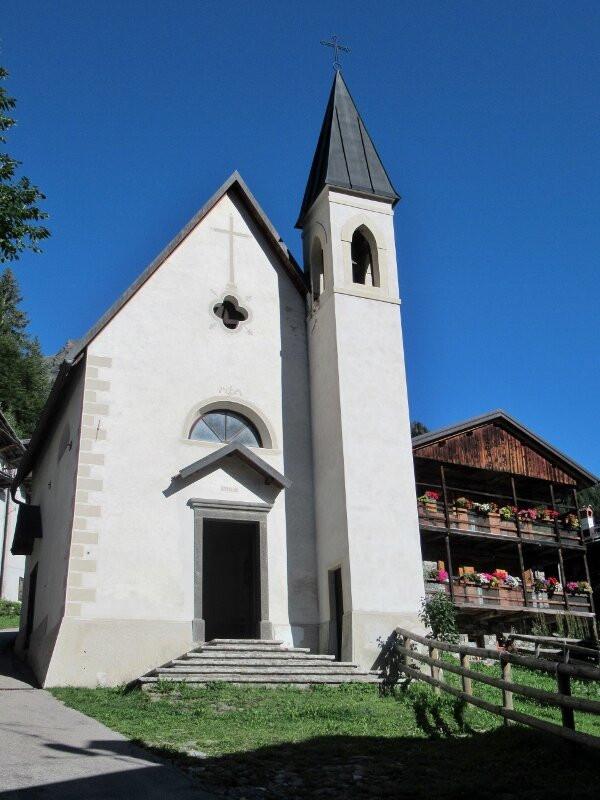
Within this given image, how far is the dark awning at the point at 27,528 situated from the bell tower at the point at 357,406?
6.61m

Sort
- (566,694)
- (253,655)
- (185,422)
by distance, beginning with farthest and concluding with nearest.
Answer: (185,422)
(253,655)
(566,694)

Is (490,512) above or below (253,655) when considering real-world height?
above

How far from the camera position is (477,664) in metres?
18.2

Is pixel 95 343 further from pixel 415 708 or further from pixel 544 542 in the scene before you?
pixel 544 542

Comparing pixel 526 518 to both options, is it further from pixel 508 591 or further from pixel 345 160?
pixel 345 160

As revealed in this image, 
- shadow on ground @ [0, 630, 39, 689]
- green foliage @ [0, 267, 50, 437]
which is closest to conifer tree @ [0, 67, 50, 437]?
green foliage @ [0, 267, 50, 437]

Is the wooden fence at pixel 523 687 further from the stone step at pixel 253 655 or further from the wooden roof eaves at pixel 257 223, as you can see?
the wooden roof eaves at pixel 257 223

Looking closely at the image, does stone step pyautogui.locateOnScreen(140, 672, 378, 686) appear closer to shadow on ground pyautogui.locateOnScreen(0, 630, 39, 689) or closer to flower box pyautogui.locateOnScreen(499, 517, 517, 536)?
shadow on ground pyautogui.locateOnScreen(0, 630, 39, 689)

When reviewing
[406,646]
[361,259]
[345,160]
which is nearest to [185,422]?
[361,259]

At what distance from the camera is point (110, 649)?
14.3 m

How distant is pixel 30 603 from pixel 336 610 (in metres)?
7.44

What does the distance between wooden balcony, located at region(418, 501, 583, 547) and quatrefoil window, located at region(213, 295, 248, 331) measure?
8.11 meters

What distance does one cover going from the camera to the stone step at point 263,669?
12.7 metres

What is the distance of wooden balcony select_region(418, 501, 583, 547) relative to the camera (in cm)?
2353
